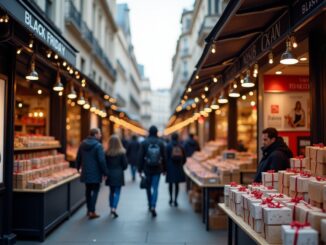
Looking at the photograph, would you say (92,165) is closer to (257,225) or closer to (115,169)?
(115,169)

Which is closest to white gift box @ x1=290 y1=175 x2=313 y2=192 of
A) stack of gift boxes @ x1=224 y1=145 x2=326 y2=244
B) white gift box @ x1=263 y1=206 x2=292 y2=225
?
stack of gift boxes @ x1=224 y1=145 x2=326 y2=244

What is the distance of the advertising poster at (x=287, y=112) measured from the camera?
942cm

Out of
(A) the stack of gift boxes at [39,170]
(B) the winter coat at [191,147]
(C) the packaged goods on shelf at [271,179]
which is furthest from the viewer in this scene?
(B) the winter coat at [191,147]

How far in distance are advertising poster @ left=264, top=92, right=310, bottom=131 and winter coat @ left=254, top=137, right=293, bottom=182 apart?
8.47 ft

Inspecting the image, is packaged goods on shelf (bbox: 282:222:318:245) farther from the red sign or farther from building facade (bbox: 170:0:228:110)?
building facade (bbox: 170:0:228:110)

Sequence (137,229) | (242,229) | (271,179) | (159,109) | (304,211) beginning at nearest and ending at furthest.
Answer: (304,211), (242,229), (271,179), (137,229), (159,109)

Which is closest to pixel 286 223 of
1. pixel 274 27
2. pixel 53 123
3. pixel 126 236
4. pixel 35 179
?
pixel 274 27

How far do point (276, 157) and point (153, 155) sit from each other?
13.7 feet

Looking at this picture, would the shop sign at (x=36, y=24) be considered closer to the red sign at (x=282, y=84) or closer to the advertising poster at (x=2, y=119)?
the advertising poster at (x=2, y=119)

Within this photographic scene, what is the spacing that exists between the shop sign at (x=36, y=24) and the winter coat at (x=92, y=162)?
1984mm

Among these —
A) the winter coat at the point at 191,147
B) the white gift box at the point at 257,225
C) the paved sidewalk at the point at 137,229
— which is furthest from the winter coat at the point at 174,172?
the white gift box at the point at 257,225

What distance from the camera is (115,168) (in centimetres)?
1038

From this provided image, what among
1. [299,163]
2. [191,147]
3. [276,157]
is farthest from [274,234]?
[191,147]

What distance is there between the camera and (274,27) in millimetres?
6750
